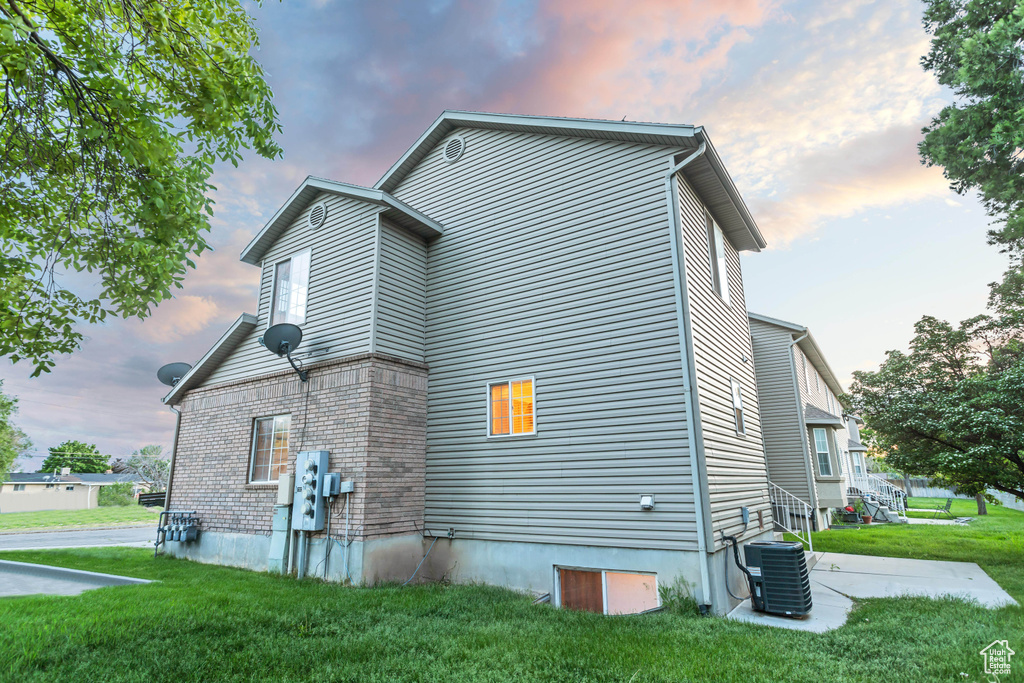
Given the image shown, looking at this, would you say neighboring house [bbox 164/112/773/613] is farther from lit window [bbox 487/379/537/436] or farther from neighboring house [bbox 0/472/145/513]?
neighboring house [bbox 0/472/145/513]

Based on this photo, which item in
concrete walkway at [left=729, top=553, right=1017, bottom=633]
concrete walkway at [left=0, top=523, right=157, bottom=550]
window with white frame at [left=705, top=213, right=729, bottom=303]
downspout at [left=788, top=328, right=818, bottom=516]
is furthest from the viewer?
downspout at [left=788, top=328, right=818, bottom=516]

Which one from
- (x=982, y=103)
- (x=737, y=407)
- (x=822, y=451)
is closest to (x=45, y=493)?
(x=737, y=407)

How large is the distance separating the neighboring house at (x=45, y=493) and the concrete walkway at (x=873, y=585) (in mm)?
52624

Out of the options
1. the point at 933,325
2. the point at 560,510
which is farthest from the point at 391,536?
the point at 933,325

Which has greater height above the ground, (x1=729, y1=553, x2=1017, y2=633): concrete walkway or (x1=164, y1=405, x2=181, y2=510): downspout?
(x1=164, y1=405, x2=181, y2=510): downspout

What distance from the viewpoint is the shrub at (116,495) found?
44438mm

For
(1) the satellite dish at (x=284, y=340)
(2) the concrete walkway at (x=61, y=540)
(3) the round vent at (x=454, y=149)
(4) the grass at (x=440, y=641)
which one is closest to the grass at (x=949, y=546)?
(4) the grass at (x=440, y=641)

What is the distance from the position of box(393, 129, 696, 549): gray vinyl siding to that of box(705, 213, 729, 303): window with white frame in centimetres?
244

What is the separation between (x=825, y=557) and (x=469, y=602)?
8.95 m

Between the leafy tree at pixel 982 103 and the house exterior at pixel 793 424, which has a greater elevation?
the leafy tree at pixel 982 103

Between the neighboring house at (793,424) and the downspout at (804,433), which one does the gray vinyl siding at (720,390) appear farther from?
the neighboring house at (793,424)

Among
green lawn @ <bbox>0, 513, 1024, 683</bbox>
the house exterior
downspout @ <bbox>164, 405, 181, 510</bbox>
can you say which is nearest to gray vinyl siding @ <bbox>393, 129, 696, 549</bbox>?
green lawn @ <bbox>0, 513, 1024, 683</bbox>

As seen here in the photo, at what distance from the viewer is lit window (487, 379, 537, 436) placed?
8.95 metres

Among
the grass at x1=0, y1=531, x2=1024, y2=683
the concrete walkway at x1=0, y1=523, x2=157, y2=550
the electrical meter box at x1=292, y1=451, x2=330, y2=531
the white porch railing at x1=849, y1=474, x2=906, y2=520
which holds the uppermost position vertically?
the electrical meter box at x1=292, y1=451, x2=330, y2=531
